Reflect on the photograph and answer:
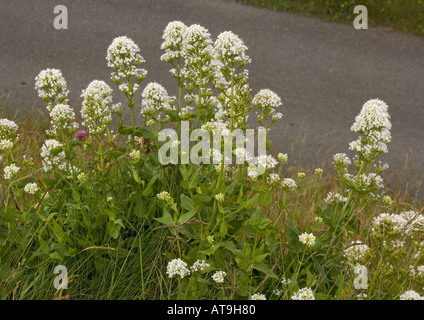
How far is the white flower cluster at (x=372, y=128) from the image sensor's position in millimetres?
2979

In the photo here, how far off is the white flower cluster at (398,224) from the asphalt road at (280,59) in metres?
2.86

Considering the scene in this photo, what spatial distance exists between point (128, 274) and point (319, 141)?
3852 millimetres

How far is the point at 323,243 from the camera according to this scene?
3205mm

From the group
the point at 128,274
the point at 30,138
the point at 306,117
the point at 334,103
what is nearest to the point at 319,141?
the point at 306,117

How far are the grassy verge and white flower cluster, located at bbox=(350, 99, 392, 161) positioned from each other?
6335 mm

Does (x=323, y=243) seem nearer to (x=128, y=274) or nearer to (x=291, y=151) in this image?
(x=128, y=274)

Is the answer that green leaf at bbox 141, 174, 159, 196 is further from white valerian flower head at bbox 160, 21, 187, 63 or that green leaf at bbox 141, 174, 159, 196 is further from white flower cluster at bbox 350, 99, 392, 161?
white flower cluster at bbox 350, 99, 392, 161

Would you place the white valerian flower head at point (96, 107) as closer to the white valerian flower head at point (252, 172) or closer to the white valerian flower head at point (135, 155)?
the white valerian flower head at point (135, 155)

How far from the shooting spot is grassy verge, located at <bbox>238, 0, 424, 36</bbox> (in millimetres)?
8922

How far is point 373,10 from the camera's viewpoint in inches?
358

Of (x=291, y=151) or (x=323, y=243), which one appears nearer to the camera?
(x=323, y=243)
